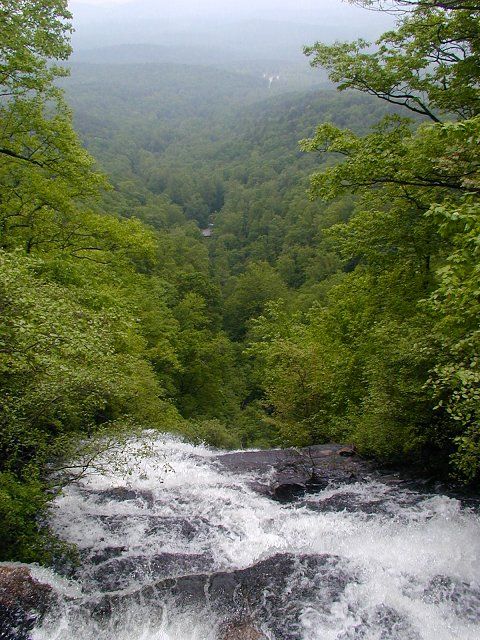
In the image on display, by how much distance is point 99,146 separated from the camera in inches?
6698

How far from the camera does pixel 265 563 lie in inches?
358

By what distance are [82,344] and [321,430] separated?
10945mm

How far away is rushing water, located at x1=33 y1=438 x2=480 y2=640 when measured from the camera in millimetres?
7586

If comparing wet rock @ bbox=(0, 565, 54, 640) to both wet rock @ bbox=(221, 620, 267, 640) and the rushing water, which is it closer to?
the rushing water

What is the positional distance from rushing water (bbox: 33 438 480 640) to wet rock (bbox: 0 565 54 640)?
0.22 meters

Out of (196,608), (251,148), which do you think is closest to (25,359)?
(196,608)

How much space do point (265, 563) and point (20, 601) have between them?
425 cm

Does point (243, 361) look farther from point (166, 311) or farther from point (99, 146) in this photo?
point (99, 146)

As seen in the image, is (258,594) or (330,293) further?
(330,293)

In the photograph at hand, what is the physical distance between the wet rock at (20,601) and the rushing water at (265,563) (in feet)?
0.72

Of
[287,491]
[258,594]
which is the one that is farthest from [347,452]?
[258,594]

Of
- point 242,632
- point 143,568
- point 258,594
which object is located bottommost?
point 143,568

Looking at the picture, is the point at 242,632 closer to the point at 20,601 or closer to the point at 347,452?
the point at 20,601

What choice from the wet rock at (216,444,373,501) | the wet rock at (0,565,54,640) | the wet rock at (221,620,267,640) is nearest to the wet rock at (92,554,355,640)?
the wet rock at (221,620,267,640)
